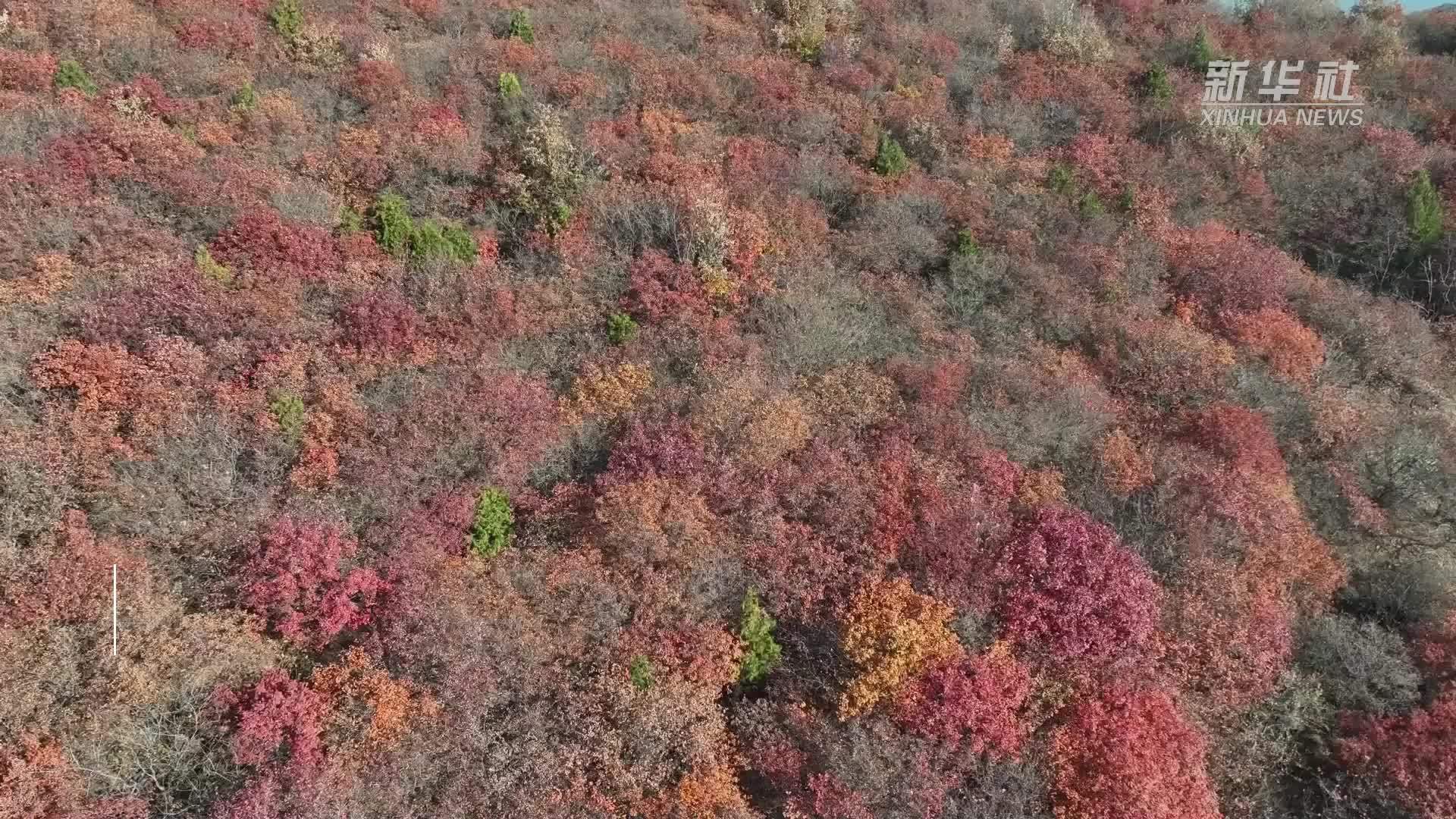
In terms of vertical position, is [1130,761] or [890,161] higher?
[890,161]

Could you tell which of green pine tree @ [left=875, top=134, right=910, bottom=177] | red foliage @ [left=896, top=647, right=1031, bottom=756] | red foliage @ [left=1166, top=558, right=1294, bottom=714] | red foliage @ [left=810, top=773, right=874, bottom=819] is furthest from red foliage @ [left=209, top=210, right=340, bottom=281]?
red foliage @ [left=1166, top=558, right=1294, bottom=714]

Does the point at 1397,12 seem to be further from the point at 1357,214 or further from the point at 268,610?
the point at 268,610

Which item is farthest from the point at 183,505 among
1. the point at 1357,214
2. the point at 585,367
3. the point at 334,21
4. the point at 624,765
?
the point at 1357,214

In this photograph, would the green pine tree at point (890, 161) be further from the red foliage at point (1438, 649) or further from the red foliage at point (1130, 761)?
the red foliage at point (1438, 649)

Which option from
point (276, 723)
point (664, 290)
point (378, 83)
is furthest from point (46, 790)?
point (378, 83)

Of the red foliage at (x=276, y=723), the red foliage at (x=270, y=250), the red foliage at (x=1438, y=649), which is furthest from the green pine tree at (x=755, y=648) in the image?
the red foliage at (x=270, y=250)

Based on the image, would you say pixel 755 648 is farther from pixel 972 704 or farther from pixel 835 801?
pixel 972 704
